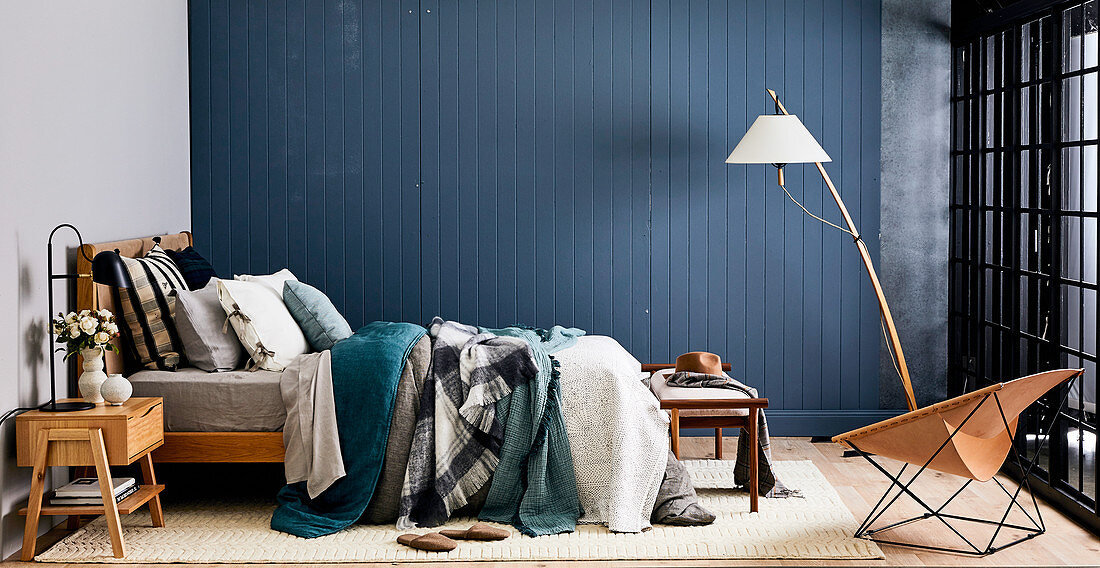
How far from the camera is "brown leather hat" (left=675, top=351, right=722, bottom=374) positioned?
3.91 meters

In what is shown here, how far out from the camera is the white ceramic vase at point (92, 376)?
3240 mm

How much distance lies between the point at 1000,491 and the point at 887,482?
1.45 ft

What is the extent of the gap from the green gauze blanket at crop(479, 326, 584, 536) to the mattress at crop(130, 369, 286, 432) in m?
0.83

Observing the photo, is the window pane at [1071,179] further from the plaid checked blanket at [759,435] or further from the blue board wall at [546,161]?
the plaid checked blanket at [759,435]

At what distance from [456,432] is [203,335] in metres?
1.03

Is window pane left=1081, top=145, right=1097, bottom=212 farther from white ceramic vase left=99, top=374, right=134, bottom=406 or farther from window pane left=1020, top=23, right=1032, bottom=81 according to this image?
white ceramic vase left=99, top=374, right=134, bottom=406

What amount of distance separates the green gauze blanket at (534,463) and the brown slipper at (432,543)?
26 centimetres

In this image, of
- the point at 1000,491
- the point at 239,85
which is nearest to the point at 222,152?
the point at 239,85

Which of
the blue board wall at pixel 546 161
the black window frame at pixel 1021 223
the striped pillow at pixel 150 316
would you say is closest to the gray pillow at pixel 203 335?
the striped pillow at pixel 150 316

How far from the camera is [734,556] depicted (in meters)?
3.19

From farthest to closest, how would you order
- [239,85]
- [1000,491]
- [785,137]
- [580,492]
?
1. [239,85]
2. [785,137]
3. [1000,491]
4. [580,492]

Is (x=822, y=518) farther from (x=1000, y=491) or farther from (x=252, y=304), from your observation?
(x=252, y=304)

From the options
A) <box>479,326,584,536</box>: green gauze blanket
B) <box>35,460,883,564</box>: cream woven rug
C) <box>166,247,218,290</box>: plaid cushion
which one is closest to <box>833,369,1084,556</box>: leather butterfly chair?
<box>35,460,883,564</box>: cream woven rug

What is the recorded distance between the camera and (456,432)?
11.5 ft
